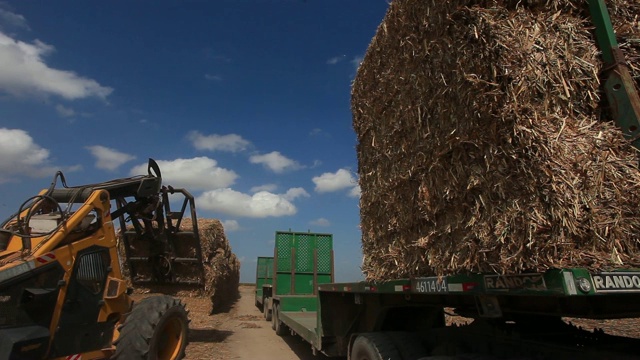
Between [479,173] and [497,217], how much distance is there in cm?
35

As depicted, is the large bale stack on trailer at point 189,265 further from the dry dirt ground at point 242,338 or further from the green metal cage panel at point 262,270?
the green metal cage panel at point 262,270

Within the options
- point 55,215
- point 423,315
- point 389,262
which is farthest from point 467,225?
point 55,215

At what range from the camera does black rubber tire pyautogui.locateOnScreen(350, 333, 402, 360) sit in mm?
4273

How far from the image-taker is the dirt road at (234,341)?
8.92m

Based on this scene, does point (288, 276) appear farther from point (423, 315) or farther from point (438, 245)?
point (438, 245)

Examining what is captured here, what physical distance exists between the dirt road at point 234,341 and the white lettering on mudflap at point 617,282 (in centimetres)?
763

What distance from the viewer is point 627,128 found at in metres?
2.57

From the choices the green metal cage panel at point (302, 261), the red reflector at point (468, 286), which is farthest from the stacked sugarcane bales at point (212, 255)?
the red reflector at point (468, 286)

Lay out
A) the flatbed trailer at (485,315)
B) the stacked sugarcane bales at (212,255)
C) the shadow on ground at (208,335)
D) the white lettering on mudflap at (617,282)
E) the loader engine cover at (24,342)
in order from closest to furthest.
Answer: the white lettering on mudflap at (617,282)
the flatbed trailer at (485,315)
the loader engine cover at (24,342)
the shadow on ground at (208,335)
the stacked sugarcane bales at (212,255)

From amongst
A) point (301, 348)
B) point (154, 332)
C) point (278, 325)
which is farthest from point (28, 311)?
point (278, 325)

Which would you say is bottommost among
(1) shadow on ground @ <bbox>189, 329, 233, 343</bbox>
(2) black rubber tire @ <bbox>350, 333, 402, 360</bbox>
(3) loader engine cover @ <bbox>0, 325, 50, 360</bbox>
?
(1) shadow on ground @ <bbox>189, 329, 233, 343</bbox>

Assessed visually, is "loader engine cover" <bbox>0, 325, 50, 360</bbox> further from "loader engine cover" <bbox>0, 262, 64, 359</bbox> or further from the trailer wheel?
the trailer wheel

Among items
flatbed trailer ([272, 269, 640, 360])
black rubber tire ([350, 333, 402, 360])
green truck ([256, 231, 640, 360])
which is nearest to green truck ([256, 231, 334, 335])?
green truck ([256, 231, 640, 360])

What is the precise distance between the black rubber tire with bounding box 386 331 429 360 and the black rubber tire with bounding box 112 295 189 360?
3583 mm
